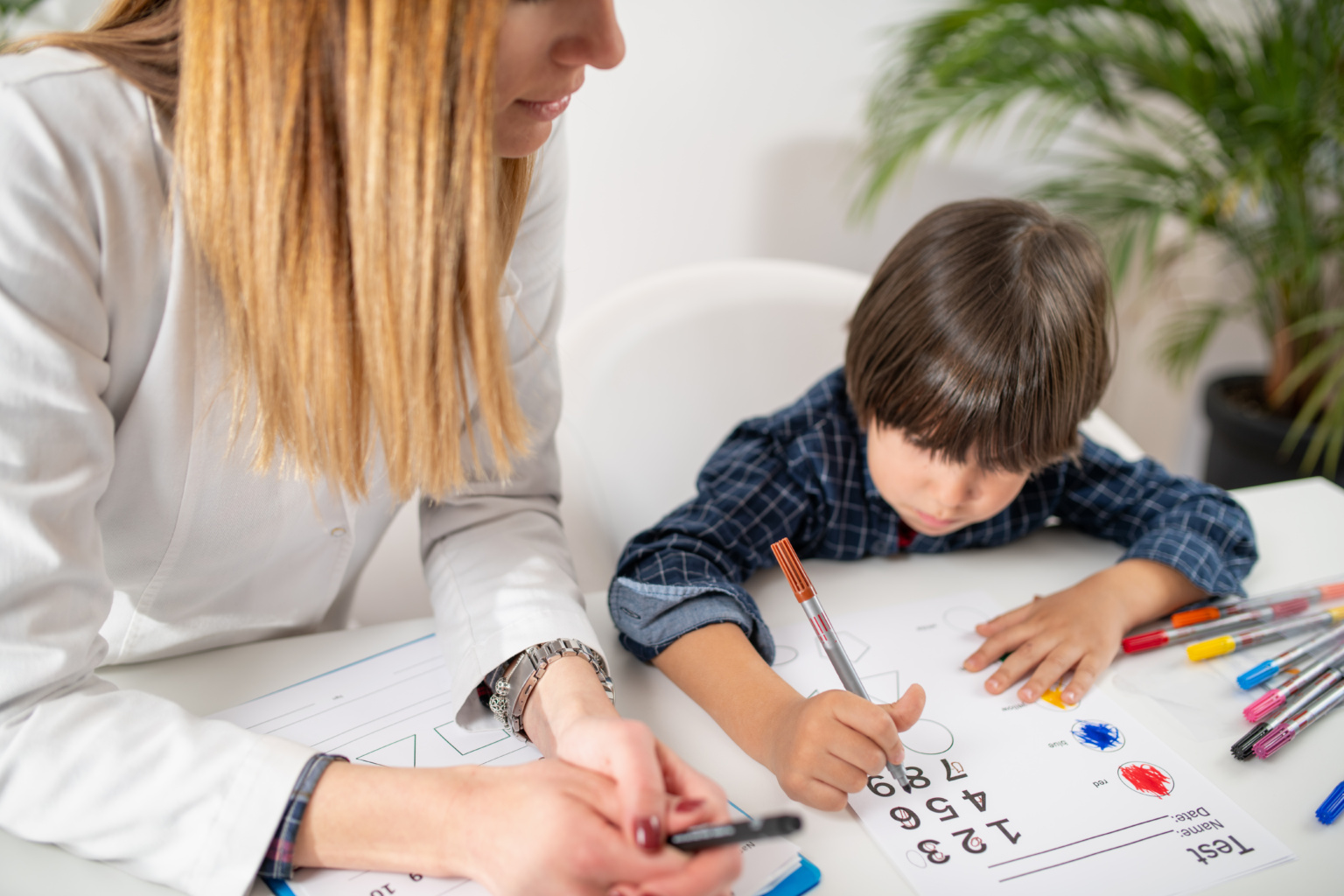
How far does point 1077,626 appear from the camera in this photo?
0.67 m

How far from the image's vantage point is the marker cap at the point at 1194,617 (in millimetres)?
715

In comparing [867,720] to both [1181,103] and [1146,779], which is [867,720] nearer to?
[1146,779]

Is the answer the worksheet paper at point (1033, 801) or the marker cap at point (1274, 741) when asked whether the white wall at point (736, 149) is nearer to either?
the worksheet paper at point (1033, 801)

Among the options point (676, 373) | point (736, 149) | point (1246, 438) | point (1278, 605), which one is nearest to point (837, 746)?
point (1278, 605)

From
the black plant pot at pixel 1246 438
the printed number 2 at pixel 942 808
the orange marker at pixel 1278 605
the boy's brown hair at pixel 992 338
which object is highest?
the boy's brown hair at pixel 992 338

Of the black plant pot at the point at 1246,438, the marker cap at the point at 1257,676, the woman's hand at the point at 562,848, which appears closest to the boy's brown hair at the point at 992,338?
the marker cap at the point at 1257,676

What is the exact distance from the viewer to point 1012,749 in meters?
0.58

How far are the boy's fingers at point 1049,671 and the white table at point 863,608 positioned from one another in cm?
4

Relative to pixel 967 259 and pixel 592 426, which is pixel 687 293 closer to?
pixel 592 426

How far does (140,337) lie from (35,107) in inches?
4.8

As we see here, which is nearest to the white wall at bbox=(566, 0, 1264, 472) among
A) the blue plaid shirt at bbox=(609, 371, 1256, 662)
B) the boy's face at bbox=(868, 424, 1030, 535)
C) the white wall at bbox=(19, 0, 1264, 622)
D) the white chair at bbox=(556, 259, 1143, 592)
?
the white wall at bbox=(19, 0, 1264, 622)

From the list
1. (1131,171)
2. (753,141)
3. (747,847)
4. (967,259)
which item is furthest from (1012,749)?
(1131,171)

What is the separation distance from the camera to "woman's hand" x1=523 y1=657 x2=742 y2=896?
43 centimetres

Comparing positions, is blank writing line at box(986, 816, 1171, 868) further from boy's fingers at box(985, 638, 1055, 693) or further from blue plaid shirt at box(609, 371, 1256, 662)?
blue plaid shirt at box(609, 371, 1256, 662)
